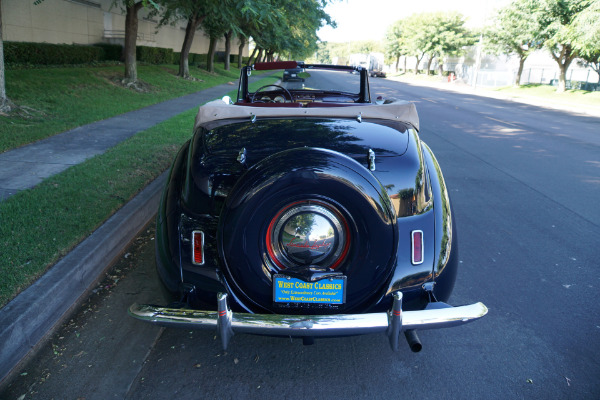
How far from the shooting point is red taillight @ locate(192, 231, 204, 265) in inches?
102

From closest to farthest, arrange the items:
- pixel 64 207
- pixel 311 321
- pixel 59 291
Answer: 1. pixel 311 321
2. pixel 59 291
3. pixel 64 207

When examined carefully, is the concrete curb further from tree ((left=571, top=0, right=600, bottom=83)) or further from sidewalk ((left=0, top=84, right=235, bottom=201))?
tree ((left=571, top=0, right=600, bottom=83))

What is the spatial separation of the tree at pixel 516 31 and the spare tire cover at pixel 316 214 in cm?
3299

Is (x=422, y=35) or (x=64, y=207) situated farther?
(x=422, y=35)

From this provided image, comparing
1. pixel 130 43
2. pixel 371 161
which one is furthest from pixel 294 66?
pixel 130 43

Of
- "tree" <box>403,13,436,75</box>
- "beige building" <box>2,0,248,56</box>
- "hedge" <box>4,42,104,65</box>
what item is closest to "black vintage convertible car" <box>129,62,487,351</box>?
"beige building" <box>2,0,248,56</box>

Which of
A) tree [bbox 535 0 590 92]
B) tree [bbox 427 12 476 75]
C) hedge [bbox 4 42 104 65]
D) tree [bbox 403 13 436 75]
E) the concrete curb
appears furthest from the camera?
tree [bbox 403 13 436 75]

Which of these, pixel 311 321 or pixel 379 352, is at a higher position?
pixel 311 321

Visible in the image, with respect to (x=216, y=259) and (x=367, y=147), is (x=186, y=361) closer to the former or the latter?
(x=216, y=259)

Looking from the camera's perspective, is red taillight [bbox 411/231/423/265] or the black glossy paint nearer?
the black glossy paint

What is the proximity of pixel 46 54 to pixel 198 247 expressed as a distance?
813 inches

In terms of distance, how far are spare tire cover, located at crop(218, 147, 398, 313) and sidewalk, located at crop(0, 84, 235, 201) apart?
3.66m

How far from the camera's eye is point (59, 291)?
10.6 feet

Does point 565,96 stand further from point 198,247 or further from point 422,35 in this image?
point 422,35
